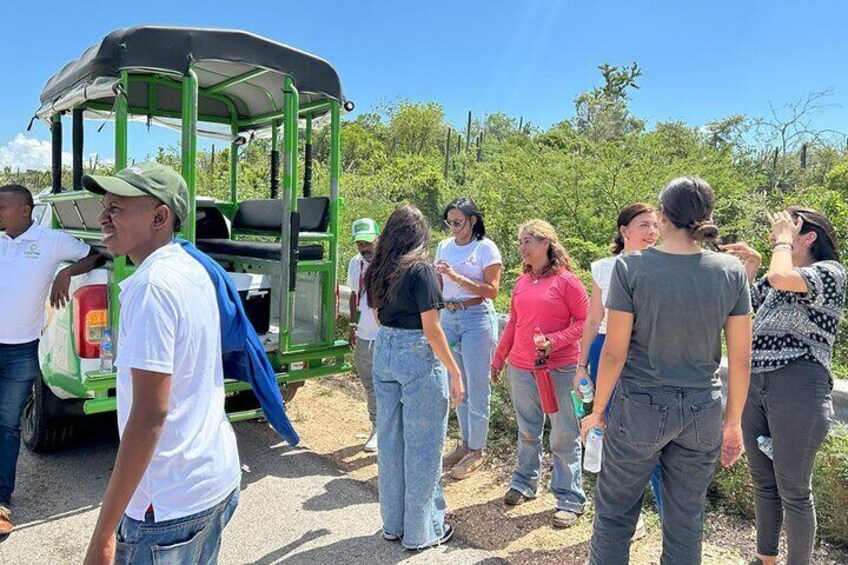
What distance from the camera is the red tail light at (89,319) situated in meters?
3.86

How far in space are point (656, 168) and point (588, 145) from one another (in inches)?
60.9

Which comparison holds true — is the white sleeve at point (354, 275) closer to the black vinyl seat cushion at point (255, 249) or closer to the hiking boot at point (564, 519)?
the black vinyl seat cushion at point (255, 249)

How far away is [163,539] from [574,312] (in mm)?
2845

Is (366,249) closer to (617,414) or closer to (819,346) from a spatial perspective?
(617,414)

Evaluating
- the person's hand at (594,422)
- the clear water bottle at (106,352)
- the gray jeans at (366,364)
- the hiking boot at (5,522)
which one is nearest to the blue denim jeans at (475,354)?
the gray jeans at (366,364)

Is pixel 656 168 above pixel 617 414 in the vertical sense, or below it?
above

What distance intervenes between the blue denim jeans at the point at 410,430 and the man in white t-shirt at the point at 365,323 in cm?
118

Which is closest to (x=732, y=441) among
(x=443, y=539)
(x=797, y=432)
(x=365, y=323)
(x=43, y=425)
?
(x=797, y=432)

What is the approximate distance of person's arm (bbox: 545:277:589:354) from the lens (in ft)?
12.7

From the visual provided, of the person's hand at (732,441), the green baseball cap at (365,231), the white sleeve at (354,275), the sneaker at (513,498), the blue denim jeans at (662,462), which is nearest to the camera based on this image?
the blue denim jeans at (662,462)

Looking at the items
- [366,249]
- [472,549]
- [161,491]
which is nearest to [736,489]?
[472,549]

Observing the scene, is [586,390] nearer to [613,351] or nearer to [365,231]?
[613,351]

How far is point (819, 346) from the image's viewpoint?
295 centimetres

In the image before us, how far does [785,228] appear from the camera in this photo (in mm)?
3002
